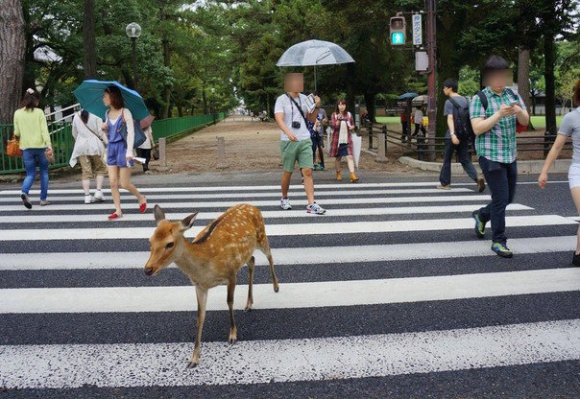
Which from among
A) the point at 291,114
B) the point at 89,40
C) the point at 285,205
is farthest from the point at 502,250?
the point at 89,40

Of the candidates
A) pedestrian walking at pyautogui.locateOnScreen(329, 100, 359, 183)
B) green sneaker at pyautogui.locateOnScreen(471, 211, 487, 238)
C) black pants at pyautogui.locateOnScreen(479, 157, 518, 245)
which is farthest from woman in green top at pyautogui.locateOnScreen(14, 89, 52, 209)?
black pants at pyautogui.locateOnScreen(479, 157, 518, 245)

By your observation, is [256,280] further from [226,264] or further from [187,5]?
[187,5]

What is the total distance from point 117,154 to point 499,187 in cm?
535

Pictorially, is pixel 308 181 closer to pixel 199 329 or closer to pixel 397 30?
pixel 199 329

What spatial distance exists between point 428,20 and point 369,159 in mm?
4728

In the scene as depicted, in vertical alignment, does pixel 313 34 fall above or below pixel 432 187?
above

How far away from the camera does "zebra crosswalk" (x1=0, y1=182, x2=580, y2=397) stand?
10.7 feet

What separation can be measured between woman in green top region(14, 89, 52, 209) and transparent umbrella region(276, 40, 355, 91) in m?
5.95

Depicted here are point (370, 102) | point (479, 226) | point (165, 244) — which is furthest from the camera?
point (370, 102)

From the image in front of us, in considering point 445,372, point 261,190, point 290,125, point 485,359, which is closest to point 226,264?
point 445,372

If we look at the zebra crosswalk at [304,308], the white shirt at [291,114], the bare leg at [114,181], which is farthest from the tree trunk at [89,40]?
the white shirt at [291,114]

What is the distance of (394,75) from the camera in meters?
39.7

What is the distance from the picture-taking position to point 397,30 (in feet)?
46.0

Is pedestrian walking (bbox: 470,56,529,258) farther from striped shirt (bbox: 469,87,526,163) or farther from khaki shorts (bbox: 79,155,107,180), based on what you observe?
khaki shorts (bbox: 79,155,107,180)
